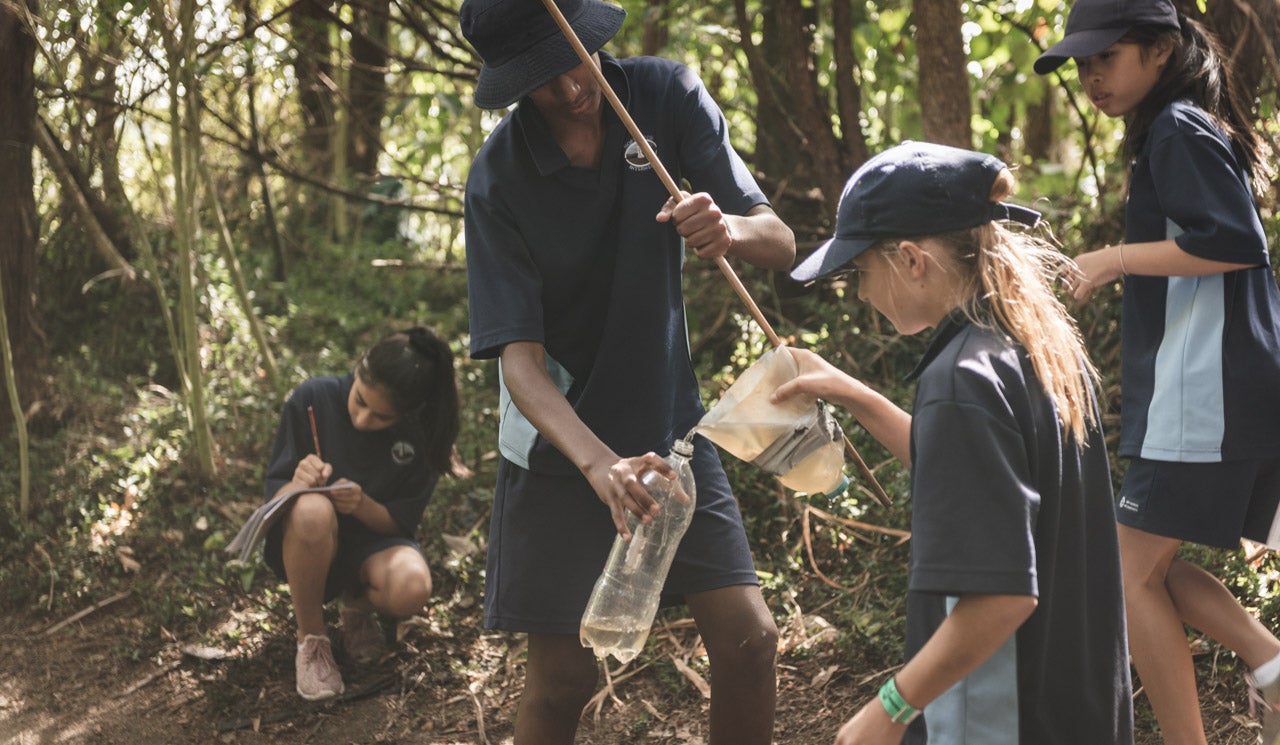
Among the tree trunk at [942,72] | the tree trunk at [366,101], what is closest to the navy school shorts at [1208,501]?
the tree trunk at [942,72]

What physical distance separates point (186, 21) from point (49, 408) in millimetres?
2333

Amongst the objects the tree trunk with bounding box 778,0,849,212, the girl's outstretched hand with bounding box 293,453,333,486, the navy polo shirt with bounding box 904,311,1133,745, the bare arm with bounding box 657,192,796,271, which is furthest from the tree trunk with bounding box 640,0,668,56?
the navy polo shirt with bounding box 904,311,1133,745

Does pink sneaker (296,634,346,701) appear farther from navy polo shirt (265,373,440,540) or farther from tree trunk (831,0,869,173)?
tree trunk (831,0,869,173)

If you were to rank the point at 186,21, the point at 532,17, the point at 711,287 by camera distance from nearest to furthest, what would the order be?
the point at 532,17, the point at 186,21, the point at 711,287

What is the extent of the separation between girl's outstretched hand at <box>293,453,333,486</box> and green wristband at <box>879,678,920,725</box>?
3032mm

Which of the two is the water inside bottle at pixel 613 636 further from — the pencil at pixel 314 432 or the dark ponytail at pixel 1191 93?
the pencil at pixel 314 432

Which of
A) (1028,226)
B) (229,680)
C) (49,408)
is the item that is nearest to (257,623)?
(229,680)

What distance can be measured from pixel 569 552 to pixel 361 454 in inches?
79.7

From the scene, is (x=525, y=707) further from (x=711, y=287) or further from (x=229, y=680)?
(x=711, y=287)

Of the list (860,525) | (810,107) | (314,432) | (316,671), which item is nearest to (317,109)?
(810,107)

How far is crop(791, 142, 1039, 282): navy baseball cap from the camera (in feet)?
6.54

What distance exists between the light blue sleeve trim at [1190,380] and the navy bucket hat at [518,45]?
146cm

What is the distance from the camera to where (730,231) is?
259cm

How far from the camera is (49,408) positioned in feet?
21.6
